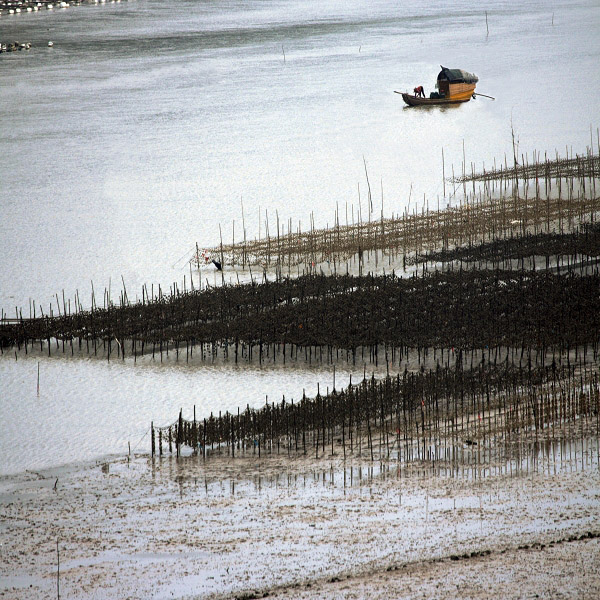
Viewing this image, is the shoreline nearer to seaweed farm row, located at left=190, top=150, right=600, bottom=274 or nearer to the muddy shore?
the muddy shore

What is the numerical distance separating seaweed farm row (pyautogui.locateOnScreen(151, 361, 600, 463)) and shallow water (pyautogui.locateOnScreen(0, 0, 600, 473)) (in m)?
1.98

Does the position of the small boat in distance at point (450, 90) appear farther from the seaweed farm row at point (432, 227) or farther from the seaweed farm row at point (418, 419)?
the seaweed farm row at point (418, 419)

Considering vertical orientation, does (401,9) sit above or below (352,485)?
above

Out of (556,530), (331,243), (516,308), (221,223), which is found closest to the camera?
(556,530)

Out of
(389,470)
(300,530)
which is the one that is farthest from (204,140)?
(300,530)

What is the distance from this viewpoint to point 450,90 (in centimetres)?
5238

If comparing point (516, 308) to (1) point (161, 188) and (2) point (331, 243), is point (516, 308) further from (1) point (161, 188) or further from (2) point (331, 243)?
(1) point (161, 188)

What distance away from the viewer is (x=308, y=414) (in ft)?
56.1

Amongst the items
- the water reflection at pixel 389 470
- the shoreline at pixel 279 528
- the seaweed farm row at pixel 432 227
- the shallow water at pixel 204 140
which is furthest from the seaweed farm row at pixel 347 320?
the shoreline at pixel 279 528

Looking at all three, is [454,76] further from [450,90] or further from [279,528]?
[279,528]

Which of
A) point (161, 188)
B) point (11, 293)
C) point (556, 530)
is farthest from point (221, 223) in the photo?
point (556, 530)

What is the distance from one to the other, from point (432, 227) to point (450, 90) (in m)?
26.1

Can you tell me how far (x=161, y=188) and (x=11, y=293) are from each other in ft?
42.8

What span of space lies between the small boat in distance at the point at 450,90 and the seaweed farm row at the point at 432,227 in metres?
20.2
